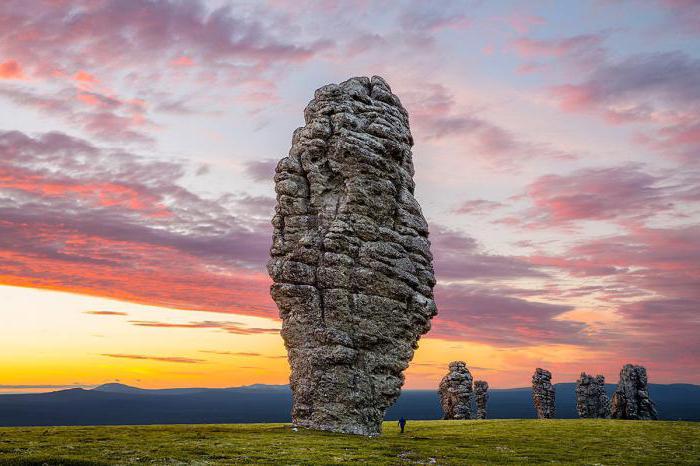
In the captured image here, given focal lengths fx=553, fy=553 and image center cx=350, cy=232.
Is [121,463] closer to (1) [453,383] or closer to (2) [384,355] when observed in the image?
(2) [384,355]

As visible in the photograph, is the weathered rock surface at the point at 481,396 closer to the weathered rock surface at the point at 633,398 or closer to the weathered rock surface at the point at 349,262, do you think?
the weathered rock surface at the point at 633,398

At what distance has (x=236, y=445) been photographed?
49.8 m

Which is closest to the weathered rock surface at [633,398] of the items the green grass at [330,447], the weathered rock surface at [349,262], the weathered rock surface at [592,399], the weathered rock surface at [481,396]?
the weathered rock surface at [592,399]

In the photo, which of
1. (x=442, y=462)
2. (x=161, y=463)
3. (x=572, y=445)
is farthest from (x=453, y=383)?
(x=161, y=463)

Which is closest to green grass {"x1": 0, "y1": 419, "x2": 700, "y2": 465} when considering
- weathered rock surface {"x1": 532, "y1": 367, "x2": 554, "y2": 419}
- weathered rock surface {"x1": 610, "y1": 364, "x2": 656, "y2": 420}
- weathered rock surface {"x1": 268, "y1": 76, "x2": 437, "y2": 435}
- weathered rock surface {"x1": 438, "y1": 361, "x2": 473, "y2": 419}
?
weathered rock surface {"x1": 268, "y1": 76, "x2": 437, "y2": 435}

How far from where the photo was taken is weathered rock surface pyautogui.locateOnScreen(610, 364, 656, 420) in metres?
Answer: 120

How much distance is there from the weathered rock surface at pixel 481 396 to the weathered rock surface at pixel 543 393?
1226cm

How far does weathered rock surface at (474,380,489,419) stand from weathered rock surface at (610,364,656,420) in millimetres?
30233

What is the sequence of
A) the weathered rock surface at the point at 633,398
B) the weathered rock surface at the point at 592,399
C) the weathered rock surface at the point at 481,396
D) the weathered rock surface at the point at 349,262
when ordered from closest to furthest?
1. the weathered rock surface at the point at 349,262
2. the weathered rock surface at the point at 633,398
3. the weathered rock surface at the point at 592,399
4. the weathered rock surface at the point at 481,396

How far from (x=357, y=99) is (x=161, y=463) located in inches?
2159

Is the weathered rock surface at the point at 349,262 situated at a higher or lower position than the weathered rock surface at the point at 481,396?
higher

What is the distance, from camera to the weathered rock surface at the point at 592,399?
13575 cm

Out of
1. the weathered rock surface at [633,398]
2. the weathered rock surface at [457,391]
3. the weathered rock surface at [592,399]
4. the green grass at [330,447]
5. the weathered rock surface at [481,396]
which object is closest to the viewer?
the green grass at [330,447]

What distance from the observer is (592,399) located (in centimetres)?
13575
